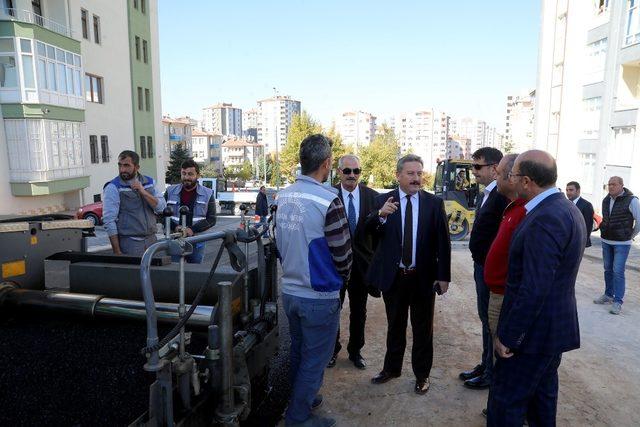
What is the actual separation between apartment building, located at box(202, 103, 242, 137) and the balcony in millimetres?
144173

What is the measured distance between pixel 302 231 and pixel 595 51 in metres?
29.0

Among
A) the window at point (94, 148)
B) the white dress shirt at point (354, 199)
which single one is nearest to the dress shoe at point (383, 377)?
the white dress shirt at point (354, 199)

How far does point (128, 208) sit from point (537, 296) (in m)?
4.08

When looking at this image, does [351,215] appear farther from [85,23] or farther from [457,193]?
[85,23]

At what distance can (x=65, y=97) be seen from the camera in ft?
75.5

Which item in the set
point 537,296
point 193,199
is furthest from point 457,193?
point 537,296

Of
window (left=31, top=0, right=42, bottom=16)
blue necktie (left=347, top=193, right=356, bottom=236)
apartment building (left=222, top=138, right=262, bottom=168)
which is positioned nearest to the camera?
blue necktie (left=347, top=193, right=356, bottom=236)

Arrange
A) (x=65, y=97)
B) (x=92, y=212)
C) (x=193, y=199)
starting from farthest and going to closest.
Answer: (x=65, y=97), (x=92, y=212), (x=193, y=199)

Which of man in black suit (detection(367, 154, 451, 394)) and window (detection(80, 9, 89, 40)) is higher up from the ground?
window (detection(80, 9, 89, 40))

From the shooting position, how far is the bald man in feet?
19.4

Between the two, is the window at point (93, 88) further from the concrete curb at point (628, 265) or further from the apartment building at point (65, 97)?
the concrete curb at point (628, 265)

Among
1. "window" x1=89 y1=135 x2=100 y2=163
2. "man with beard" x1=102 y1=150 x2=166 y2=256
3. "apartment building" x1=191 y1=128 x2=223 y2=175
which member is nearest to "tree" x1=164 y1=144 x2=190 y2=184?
"window" x1=89 y1=135 x2=100 y2=163

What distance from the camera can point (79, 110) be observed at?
79.4 feet

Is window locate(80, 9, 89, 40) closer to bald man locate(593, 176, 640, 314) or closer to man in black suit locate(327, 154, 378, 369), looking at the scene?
man in black suit locate(327, 154, 378, 369)
